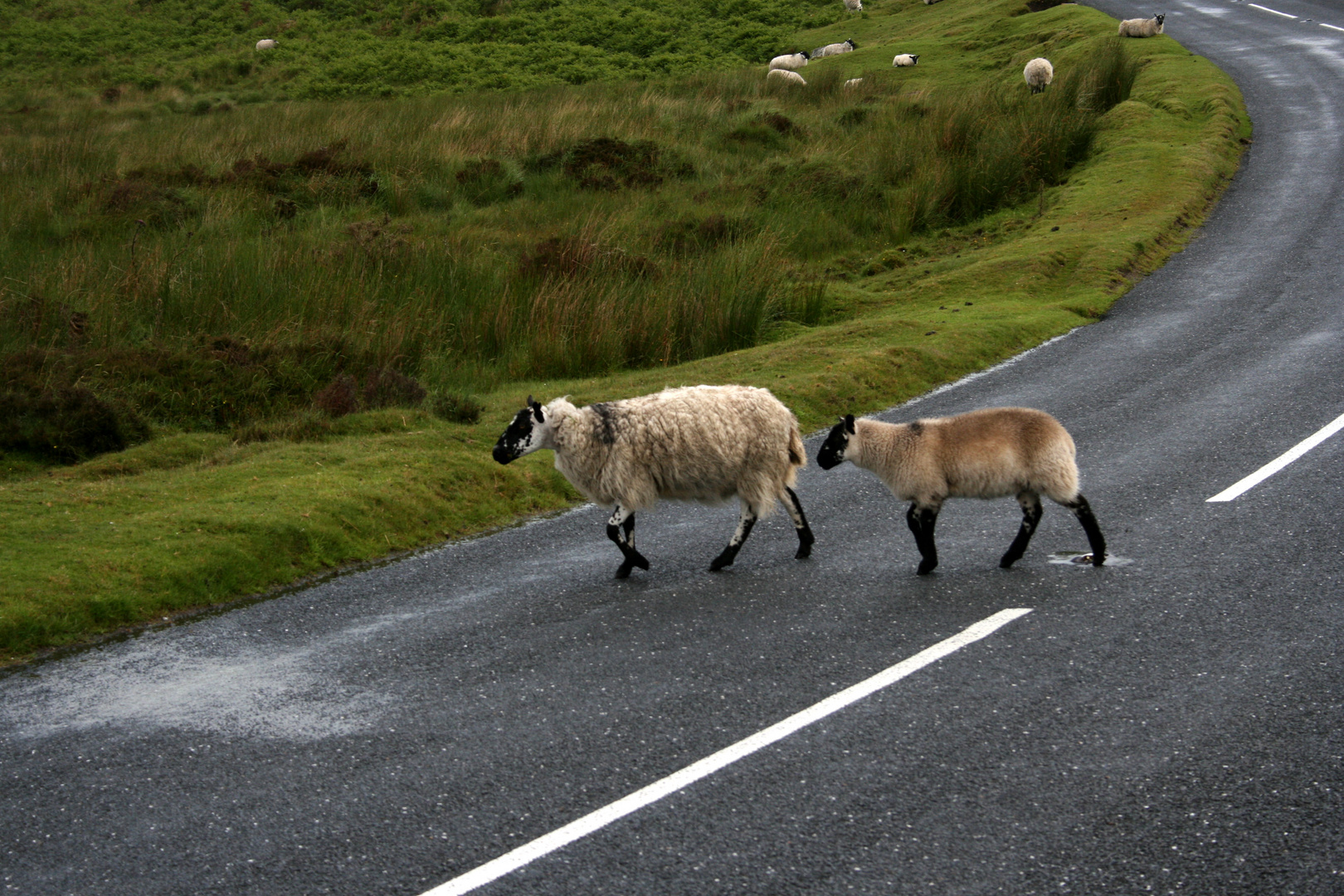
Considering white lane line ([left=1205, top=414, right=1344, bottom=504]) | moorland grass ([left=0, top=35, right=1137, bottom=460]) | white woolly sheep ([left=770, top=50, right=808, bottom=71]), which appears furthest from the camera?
white woolly sheep ([left=770, top=50, right=808, bottom=71])

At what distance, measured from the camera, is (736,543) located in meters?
8.86

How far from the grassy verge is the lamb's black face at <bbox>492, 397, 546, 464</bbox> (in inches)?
55.7

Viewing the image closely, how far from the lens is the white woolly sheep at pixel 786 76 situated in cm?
3750

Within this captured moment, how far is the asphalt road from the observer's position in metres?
4.85

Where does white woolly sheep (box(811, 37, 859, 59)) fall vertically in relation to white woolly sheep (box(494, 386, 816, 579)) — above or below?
above

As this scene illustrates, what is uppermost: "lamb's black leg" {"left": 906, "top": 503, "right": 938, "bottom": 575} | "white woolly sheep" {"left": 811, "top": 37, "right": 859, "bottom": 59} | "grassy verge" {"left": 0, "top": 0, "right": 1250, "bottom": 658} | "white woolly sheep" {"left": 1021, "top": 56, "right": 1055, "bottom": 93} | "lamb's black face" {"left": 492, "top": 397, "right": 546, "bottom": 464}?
"white woolly sheep" {"left": 1021, "top": 56, "right": 1055, "bottom": 93}

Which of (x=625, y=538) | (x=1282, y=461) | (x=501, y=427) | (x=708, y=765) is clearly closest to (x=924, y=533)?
(x=625, y=538)

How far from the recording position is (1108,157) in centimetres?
2623

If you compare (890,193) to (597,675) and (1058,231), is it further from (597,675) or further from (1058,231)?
(597,675)

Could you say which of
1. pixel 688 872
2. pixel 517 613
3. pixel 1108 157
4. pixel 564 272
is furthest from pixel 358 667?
pixel 1108 157

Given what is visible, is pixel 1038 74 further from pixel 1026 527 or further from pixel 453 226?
pixel 1026 527

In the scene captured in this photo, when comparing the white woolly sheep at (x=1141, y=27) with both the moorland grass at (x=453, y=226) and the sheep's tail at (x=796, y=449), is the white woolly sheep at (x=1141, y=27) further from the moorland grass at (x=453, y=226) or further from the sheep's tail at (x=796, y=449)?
the sheep's tail at (x=796, y=449)

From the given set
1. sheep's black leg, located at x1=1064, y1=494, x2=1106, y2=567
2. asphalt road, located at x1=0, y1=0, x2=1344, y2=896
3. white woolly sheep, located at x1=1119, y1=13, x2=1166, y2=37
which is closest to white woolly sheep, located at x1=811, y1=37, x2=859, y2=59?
white woolly sheep, located at x1=1119, y1=13, x2=1166, y2=37

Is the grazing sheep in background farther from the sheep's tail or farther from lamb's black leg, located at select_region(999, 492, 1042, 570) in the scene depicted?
the sheep's tail
